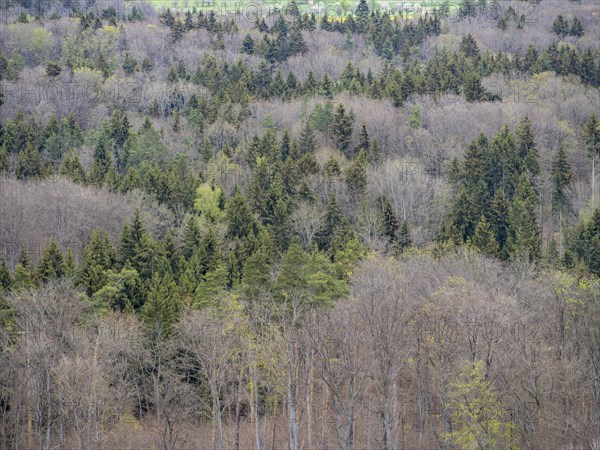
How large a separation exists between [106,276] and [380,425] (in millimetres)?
19636

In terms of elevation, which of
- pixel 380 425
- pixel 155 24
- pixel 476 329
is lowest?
pixel 380 425

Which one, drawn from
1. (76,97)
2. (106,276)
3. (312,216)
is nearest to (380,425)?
(106,276)

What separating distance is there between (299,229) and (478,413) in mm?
28328

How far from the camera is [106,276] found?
50.3 metres

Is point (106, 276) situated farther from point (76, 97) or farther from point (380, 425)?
point (76, 97)

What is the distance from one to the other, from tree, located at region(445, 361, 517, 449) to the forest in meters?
0.14

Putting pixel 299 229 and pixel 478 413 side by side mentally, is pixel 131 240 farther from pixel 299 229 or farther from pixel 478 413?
pixel 478 413

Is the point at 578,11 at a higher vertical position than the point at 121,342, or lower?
higher

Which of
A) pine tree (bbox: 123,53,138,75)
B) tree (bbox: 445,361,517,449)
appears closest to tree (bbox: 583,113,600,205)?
tree (bbox: 445,361,517,449)

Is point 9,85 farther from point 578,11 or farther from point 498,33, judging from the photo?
point 578,11

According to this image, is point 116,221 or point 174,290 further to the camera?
point 116,221

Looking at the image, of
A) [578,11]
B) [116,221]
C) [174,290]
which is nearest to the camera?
[174,290]

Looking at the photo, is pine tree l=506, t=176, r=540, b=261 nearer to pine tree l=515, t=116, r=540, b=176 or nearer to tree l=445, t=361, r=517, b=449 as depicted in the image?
pine tree l=515, t=116, r=540, b=176

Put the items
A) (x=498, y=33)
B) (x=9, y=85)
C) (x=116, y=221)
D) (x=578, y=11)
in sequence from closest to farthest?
(x=116, y=221) → (x=9, y=85) → (x=498, y=33) → (x=578, y=11)
